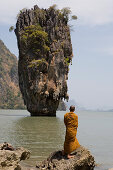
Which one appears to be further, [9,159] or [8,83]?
[8,83]

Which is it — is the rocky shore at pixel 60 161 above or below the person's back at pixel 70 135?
below

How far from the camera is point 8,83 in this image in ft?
465

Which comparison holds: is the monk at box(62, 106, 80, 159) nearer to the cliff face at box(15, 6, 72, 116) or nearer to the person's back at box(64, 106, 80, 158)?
the person's back at box(64, 106, 80, 158)

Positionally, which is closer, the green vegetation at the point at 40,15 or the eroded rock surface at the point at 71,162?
the eroded rock surface at the point at 71,162

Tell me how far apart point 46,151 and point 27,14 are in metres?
30.8

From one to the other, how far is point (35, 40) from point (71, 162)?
30.8 meters

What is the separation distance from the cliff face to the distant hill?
284ft

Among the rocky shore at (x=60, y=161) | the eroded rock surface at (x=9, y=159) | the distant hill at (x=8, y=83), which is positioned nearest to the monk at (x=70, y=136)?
the rocky shore at (x=60, y=161)

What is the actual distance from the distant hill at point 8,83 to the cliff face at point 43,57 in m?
86.5

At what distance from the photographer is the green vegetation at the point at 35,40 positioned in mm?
36312

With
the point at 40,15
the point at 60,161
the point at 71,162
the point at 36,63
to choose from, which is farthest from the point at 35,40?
the point at 71,162

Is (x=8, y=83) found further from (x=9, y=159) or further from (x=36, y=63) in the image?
(x=9, y=159)

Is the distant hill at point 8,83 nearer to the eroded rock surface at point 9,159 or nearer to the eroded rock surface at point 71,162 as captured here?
the eroded rock surface at point 71,162

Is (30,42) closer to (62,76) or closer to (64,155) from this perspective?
(62,76)
